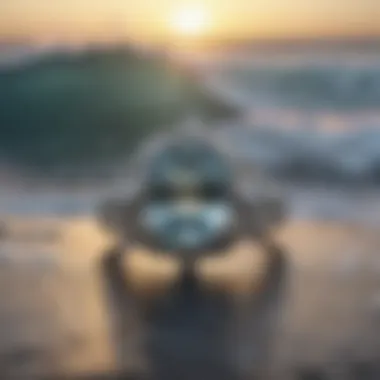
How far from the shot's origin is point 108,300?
1.47 meters

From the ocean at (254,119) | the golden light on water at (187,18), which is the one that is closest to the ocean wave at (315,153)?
the ocean at (254,119)

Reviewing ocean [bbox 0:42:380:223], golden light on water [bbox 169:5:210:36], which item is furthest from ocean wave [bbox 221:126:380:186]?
golden light on water [bbox 169:5:210:36]

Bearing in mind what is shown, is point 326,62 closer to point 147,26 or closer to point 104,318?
point 147,26

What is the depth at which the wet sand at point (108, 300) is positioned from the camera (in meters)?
1.45

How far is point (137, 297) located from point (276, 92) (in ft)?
1.19

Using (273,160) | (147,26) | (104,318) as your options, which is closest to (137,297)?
(104,318)

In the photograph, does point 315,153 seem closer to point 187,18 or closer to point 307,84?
point 307,84

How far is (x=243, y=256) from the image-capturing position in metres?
1.47

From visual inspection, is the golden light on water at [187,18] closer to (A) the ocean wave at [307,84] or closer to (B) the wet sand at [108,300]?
(A) the ocean wave at [307,84]

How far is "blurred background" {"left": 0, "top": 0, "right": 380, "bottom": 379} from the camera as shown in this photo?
57.3 inches

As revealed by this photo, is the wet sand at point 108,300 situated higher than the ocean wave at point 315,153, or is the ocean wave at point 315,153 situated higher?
the ocean wave at point 315,153

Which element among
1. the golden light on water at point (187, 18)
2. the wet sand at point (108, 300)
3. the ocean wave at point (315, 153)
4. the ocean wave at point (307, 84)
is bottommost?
the wet sand at point (108, 300)

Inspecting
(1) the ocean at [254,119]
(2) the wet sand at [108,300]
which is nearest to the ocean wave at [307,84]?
(1) the ocean at [254,119]

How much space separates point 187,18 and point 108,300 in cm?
43
